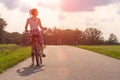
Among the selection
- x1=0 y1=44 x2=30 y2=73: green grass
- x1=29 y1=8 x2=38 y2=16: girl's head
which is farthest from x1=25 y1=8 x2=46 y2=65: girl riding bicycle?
x1=0 y1=44 x2=30 y2=73: green grass

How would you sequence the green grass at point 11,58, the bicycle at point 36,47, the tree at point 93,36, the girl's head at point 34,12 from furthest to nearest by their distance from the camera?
the tree at point 93,36 → the girl's head at point 34,12 → the bicycle at point 36,47 → the green grass at point 11,58

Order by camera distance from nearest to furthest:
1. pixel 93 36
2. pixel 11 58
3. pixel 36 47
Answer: pixel 36 47, pixel 11 58, pixel 93 36

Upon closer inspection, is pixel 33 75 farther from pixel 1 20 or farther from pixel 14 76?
pixel 1 20

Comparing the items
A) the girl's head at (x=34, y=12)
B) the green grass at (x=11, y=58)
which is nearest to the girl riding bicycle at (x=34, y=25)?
the girl's head at (x=34, y=12)

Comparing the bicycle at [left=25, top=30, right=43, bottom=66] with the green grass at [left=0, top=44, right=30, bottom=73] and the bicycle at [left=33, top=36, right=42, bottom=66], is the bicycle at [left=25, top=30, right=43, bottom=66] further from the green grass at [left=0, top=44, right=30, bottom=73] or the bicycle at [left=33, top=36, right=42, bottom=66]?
the green grass at [left=0, top=44, right=30, bottom=73]

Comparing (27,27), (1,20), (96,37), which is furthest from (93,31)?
(27,27)

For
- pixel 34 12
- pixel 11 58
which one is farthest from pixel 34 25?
pixel 11 58

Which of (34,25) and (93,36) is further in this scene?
(93,36)

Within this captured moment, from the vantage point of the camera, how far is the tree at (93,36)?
172 metres

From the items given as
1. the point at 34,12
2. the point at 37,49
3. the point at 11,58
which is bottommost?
the point at 11,58

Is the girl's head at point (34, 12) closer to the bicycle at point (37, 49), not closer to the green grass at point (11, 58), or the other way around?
the bicycle at point (37, 49)

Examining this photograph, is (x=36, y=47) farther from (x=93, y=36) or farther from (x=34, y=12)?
(x=93, y=36)

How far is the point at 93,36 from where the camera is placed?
590 ft

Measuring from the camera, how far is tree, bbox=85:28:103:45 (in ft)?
563
